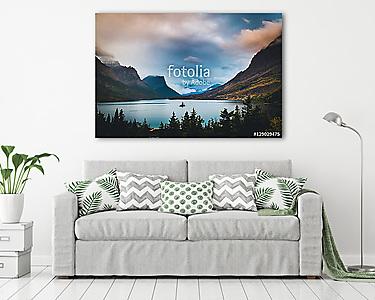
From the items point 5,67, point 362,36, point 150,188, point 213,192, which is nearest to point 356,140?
point 362,36

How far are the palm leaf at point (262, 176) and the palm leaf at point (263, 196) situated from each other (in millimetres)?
92

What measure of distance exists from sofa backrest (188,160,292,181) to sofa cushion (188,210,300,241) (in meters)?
0.71

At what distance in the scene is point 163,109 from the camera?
6.93 metres

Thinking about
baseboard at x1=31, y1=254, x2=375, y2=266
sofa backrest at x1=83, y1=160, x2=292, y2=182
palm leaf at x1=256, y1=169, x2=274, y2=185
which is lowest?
baseboard at x1=31, y1=254, x2=375, y2=266

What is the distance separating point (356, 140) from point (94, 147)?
2.20 metres

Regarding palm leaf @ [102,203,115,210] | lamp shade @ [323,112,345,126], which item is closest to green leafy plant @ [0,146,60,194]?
palm leaf @ [102,203,115,210]

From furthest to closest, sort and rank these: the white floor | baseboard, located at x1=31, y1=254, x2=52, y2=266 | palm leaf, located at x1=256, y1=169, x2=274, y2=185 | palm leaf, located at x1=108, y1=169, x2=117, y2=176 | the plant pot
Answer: baseboard, located at x1=31, y1=254, x2=52, y2=266
palm leaf, located at x1=108, y1=169, x2=117, y2=176
palm leaf, located at x1=256, y1=169, x2=274, y2=185
the plant pot
the white floor

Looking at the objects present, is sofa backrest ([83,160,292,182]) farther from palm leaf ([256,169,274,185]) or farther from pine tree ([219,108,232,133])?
pine tree ([219,108,232,133])

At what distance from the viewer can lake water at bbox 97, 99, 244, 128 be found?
6.91 meters

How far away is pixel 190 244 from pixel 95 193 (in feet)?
2.79

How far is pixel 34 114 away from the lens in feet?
22.6

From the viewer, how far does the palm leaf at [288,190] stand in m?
6.20

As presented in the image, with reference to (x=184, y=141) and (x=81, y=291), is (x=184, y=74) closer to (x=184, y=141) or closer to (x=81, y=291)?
(x=184, y=141)

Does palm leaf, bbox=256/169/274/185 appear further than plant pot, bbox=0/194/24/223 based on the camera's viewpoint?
Yes
